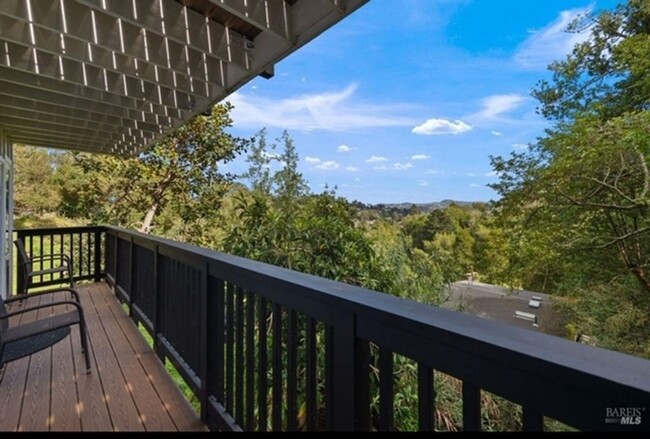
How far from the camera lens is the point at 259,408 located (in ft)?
5.44

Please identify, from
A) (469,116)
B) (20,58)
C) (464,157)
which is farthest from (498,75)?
(20,58)

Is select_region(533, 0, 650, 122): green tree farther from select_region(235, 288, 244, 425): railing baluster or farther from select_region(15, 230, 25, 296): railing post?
select_region(15, 230, 25, 296): railing post

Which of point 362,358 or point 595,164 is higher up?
point 595,164

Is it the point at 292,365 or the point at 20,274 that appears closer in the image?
the point at 292,365

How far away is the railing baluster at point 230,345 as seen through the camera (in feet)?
6.31

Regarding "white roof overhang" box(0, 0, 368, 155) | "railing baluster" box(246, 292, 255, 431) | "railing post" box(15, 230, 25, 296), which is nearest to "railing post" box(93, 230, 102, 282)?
"railing post" box(15, 230, 25, 296)

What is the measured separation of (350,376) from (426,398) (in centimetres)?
27

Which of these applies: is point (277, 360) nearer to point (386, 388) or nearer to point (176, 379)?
point (386, 388)

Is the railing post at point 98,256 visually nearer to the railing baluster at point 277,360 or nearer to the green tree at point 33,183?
the railing baluster at point 277,360

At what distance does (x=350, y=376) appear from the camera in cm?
112

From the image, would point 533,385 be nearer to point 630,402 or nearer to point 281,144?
point 630,402

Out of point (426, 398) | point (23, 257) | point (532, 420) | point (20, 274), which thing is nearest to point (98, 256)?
point (20, 274)

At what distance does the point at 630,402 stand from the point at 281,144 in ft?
27.3

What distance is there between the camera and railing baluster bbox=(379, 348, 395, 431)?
1029 millimetres
